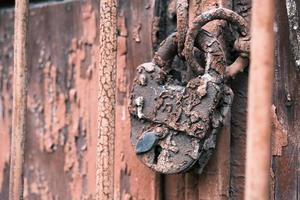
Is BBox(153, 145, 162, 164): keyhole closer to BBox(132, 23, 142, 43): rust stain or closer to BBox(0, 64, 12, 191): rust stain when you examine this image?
BBox(132, 23, 142, 43): rust stain

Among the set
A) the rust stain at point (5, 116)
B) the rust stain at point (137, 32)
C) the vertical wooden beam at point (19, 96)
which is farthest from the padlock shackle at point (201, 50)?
the rust stain at point (5, 116)

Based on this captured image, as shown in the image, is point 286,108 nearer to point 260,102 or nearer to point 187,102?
point 187,102

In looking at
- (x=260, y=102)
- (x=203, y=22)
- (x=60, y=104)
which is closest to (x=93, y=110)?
(x=60, y=104)

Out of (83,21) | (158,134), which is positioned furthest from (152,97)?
(83,21)

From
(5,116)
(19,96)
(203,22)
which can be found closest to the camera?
(203,22)

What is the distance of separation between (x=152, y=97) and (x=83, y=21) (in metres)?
0.28

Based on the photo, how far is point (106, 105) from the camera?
2.53ft

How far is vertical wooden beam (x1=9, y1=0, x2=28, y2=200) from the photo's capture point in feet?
2.86

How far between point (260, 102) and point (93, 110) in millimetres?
512

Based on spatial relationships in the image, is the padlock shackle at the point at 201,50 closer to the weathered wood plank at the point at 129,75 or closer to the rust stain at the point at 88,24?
the weathered wood plank at the point at 129,75

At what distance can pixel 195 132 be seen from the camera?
0.75m

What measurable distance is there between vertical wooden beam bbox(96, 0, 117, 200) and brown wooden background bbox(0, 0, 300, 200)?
0.12 meters

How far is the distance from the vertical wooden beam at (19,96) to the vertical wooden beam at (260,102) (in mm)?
464

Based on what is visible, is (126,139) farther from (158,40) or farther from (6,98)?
(6,98)
